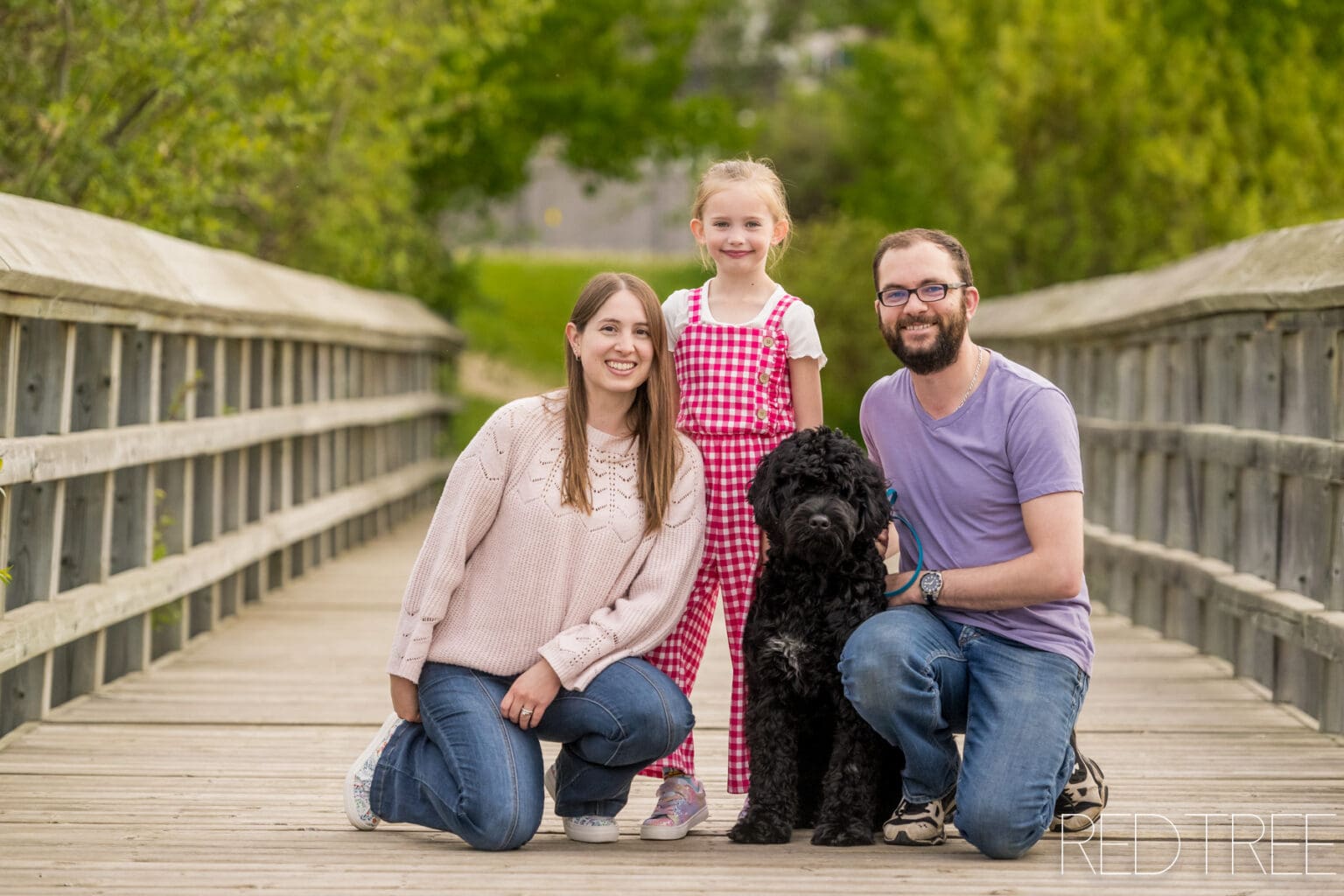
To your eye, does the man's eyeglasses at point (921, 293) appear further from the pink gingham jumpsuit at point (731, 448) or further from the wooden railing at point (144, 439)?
the wooden railing at point (144, 439)

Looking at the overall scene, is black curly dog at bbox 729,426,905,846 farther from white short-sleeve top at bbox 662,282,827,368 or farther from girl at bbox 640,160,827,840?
white short-sleeve top at bbox 662,282,827,368

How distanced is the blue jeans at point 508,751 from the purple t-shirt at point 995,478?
80 centimetres

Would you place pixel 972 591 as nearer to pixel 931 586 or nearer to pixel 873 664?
pixel 931 586

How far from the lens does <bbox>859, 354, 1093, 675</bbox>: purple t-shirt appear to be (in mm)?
4332

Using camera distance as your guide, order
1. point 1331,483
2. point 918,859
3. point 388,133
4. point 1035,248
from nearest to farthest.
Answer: point 918,859, point 1331,483, point 388,133, point 1035,248

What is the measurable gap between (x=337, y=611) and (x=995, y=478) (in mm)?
5081

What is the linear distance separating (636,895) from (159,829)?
1338mm

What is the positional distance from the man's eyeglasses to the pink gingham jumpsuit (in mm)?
406

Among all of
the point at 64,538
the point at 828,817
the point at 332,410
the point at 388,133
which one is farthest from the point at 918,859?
the point at 388,133

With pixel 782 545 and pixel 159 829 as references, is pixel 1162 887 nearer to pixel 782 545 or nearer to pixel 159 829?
pixel 782 545

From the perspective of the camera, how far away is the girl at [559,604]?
170 inches

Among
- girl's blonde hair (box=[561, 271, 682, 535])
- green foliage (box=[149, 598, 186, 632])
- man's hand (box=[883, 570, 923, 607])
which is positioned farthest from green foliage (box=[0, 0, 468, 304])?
man's hand (box=[883, 570, 923, 607])

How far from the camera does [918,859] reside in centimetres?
414

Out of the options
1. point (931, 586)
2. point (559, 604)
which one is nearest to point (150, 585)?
point (559, 604)
